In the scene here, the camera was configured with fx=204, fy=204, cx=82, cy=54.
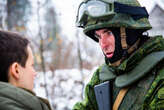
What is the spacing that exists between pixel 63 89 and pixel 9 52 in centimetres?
865

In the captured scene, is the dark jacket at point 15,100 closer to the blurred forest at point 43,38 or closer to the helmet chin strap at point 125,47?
the helmet chin strap at point 125,47

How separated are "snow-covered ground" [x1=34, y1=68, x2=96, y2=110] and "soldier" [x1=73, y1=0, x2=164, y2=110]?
6657 millimetres

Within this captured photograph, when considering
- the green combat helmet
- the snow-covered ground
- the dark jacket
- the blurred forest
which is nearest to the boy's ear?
the dark jacket

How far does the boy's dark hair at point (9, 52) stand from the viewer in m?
1.40

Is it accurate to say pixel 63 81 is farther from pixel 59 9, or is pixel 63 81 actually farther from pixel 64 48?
pixel 59 9

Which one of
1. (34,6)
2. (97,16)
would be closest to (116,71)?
(97,16)

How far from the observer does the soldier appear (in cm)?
175

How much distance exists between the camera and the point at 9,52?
4.61ft

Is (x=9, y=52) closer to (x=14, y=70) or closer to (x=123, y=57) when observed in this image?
(x=14, y=70)

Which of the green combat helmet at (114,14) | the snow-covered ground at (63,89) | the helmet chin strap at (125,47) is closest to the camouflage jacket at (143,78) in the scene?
the helmet chin strap at (125,47)

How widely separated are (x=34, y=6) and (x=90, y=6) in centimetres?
596

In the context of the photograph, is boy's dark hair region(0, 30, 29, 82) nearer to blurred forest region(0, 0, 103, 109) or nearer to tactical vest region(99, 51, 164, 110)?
tactical vest region(99, 51, 164, 110)

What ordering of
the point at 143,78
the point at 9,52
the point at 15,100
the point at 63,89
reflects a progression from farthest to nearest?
the point at 63,89
the point at 143,78
the point at 9,52
the point at 15,100

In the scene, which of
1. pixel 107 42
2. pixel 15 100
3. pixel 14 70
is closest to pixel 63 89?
pixel 107 42
